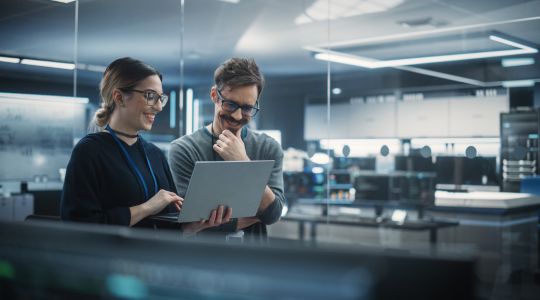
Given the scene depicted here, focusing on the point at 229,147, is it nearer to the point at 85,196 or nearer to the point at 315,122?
the point at 85,196

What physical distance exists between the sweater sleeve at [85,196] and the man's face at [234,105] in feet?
1.66

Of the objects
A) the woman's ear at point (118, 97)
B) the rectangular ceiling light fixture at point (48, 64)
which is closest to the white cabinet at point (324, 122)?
the rectangular ceiling light fixture at point (48, 64)

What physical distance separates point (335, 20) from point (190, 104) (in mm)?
1234

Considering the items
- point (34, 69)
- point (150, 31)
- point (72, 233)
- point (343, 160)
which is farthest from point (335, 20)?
point (72, 233)

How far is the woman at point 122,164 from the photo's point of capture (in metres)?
1.69

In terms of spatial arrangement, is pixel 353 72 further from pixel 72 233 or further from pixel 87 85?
pixel 72 233

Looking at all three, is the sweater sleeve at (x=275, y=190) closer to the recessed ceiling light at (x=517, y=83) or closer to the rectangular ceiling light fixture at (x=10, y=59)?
the recessed ceiling light at (x=517, y=83)

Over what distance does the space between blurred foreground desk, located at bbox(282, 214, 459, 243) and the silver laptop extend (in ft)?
7.22

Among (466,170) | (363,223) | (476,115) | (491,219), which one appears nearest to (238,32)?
(363,223)

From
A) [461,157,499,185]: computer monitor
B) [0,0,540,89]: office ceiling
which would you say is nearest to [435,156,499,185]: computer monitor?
[461,157,499,185]: computer monitor

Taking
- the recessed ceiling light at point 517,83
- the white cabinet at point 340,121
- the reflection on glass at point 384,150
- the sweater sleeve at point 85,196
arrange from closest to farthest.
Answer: the sweater sleeve at point 85,196 < the recessed ceiling light at point 517,83 < the reflection on glass at point 384,150 < the white cabinet at point 340,121

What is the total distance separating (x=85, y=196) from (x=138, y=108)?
367 millimetres

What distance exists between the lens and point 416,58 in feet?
13.3

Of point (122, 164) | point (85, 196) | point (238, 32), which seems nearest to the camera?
point (85, 196)
